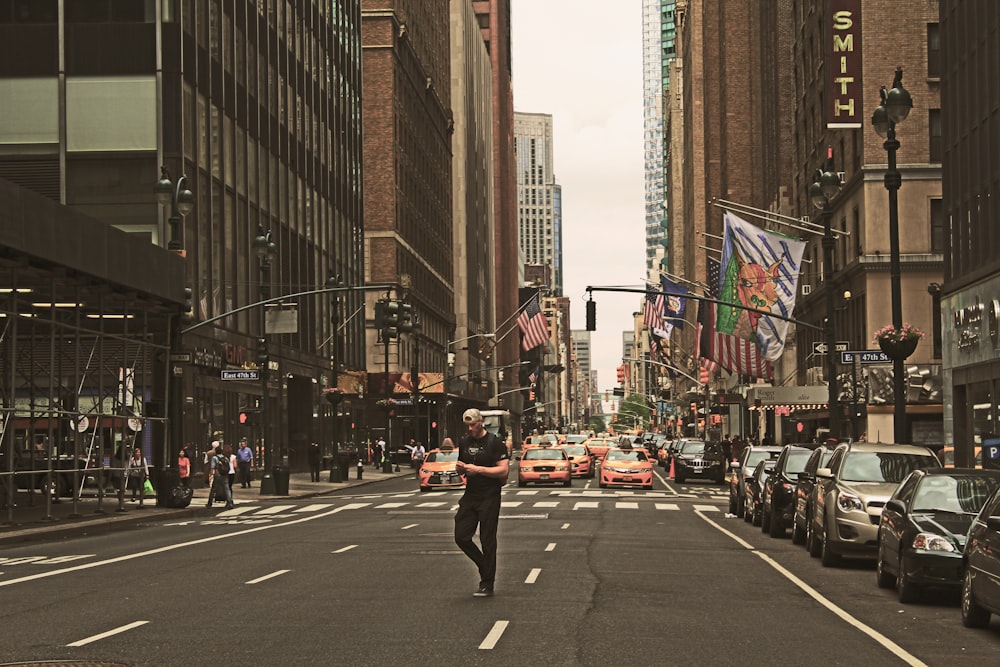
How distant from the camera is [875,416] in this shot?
187 ft

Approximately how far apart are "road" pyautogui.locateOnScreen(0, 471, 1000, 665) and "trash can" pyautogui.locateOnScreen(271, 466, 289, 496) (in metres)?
19.7

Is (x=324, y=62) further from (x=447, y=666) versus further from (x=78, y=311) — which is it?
(x=447, y=666)

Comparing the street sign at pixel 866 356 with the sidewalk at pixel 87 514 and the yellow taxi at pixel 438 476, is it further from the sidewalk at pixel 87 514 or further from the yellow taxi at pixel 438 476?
the yellow taxi at pixel 438 476

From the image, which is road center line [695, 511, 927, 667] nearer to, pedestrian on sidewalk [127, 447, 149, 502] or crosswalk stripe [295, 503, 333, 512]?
crosswalk stripe [295, 503, 333, 512]

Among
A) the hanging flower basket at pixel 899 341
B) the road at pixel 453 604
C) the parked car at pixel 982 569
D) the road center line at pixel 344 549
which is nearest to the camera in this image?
the road at pixel 453 604

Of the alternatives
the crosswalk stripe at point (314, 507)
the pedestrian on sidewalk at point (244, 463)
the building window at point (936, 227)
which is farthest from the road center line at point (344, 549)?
the building window at point (936, 227)

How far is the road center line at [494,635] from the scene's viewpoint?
11531 mm

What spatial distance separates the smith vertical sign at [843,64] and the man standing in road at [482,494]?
133ft

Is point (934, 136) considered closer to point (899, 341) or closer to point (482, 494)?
point (899, 341)

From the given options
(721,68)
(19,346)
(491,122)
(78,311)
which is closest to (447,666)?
(78,311)

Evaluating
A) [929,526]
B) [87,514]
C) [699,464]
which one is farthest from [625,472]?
[929,526]

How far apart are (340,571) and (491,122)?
17026 centimetres

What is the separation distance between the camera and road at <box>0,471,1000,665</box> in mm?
→ 11430

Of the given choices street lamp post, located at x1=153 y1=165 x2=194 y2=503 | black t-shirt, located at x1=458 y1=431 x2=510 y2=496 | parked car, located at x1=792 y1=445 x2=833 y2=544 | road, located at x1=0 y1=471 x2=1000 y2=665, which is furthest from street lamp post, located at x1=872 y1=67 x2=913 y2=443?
street lamp post, located at x1=153 y1=165 x2=194 y2=503
